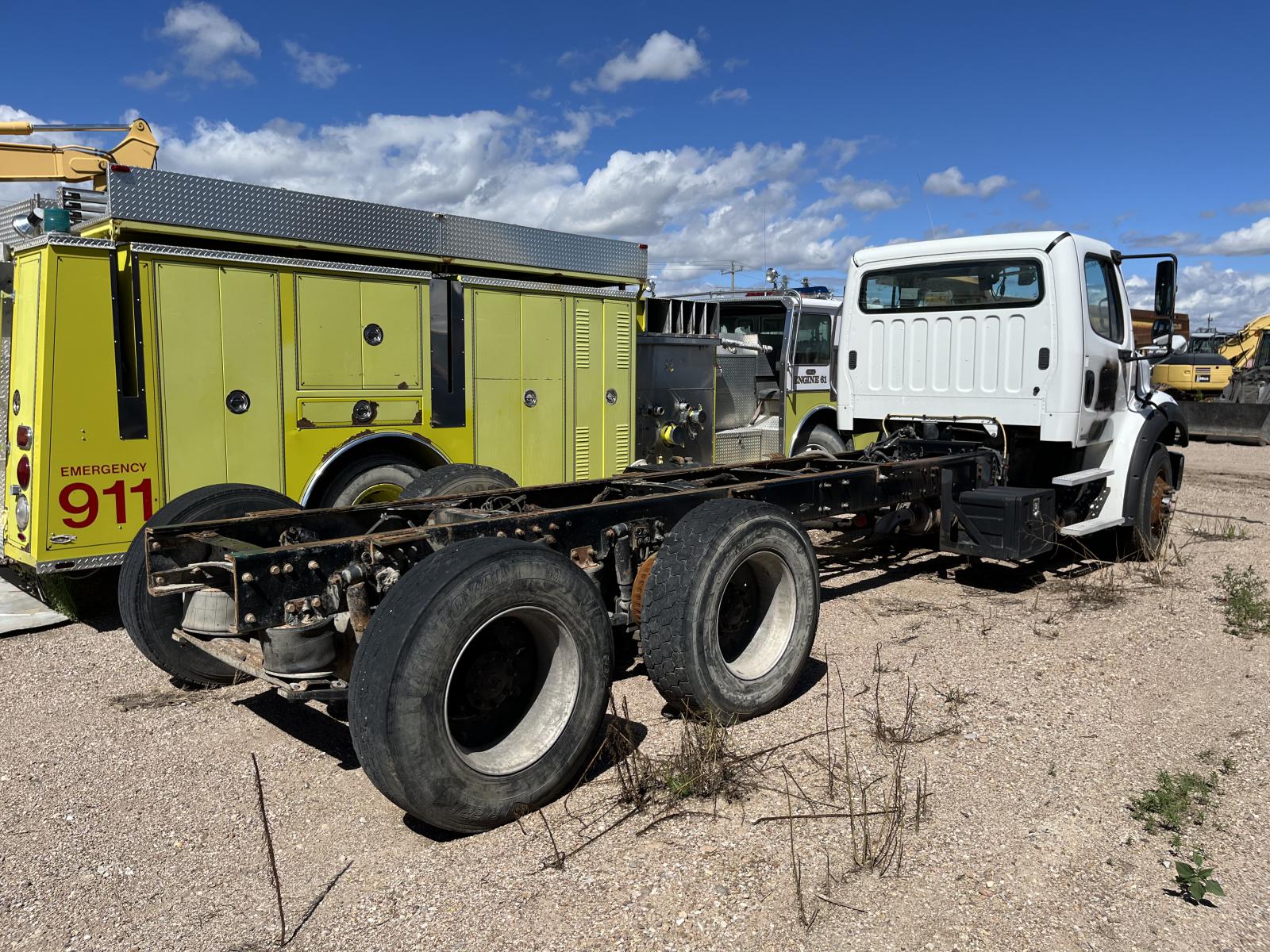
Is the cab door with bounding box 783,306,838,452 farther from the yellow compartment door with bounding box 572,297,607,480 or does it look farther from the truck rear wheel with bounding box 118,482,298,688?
the truck rear wheel with bounding box 118,482,298,688

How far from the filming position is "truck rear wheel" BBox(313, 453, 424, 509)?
22.6 ft

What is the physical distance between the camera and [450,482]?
18.2 feet

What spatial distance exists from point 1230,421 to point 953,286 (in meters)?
16.0

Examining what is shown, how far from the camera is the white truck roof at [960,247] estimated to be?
6.89 metres

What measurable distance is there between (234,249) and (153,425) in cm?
134

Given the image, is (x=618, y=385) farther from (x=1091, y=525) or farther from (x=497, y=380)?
(x=1091, y=525)

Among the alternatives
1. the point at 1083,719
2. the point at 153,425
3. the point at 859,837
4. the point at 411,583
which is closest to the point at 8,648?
the point at 153,425

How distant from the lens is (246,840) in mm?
3443

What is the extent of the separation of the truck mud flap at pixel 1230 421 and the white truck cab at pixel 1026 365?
13.8m

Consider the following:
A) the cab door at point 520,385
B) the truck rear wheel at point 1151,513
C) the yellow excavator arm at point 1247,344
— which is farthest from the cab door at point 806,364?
the yellow excavator arm at point 1247,344

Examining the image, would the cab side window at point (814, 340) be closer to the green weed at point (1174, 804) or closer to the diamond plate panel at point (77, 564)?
the diamond plate panel at point (77, 564)

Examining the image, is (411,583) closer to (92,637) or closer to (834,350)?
(92,637)

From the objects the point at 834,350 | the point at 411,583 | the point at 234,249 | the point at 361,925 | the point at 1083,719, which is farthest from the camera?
the point at 834,350

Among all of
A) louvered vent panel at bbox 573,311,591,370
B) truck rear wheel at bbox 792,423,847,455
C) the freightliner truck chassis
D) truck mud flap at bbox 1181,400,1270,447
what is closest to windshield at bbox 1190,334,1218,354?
truck mud flap at bbox 1181,400,1270,447
